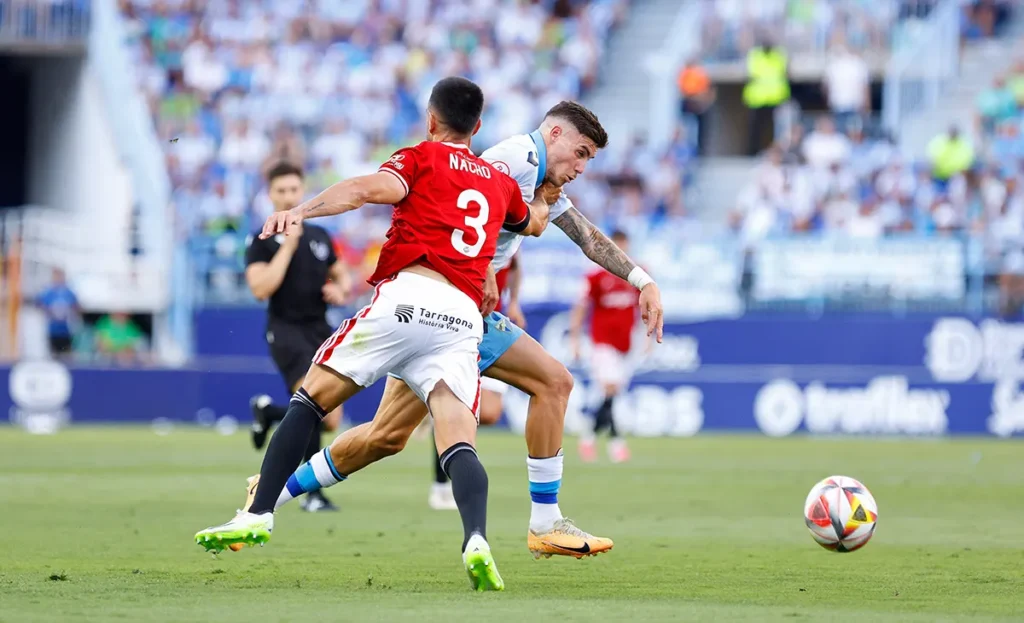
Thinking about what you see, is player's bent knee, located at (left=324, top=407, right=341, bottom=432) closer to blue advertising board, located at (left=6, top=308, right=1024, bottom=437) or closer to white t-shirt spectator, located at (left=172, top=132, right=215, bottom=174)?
blue advertising board, located at (left=6, top=308, right=1024, bottom=437)

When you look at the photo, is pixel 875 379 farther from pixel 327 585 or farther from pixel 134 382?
pixel 327 585

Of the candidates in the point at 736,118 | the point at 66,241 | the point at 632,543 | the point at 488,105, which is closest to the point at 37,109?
the point at 66,241

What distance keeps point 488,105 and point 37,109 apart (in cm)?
1020

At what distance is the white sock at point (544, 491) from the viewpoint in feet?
29.0

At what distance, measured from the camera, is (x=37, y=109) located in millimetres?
35031

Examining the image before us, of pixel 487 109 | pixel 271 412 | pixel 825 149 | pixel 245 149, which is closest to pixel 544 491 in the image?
pixel 271 412

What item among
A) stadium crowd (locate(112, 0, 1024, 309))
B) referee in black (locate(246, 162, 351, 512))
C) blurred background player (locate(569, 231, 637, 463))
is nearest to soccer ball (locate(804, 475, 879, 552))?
referee in black (locate(246, 162, 351, 512))

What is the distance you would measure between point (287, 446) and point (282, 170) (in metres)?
4.29

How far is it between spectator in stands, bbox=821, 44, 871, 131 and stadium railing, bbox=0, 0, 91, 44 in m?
13.8

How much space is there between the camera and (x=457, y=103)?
764cm

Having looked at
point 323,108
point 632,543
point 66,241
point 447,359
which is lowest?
point 632,543

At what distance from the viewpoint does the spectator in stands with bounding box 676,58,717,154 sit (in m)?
30.6

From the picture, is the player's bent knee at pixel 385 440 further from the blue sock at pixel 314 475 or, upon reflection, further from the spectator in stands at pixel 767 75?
the spectator in stands at pixel 767 75

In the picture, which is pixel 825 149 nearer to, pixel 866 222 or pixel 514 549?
pixel 866 222
